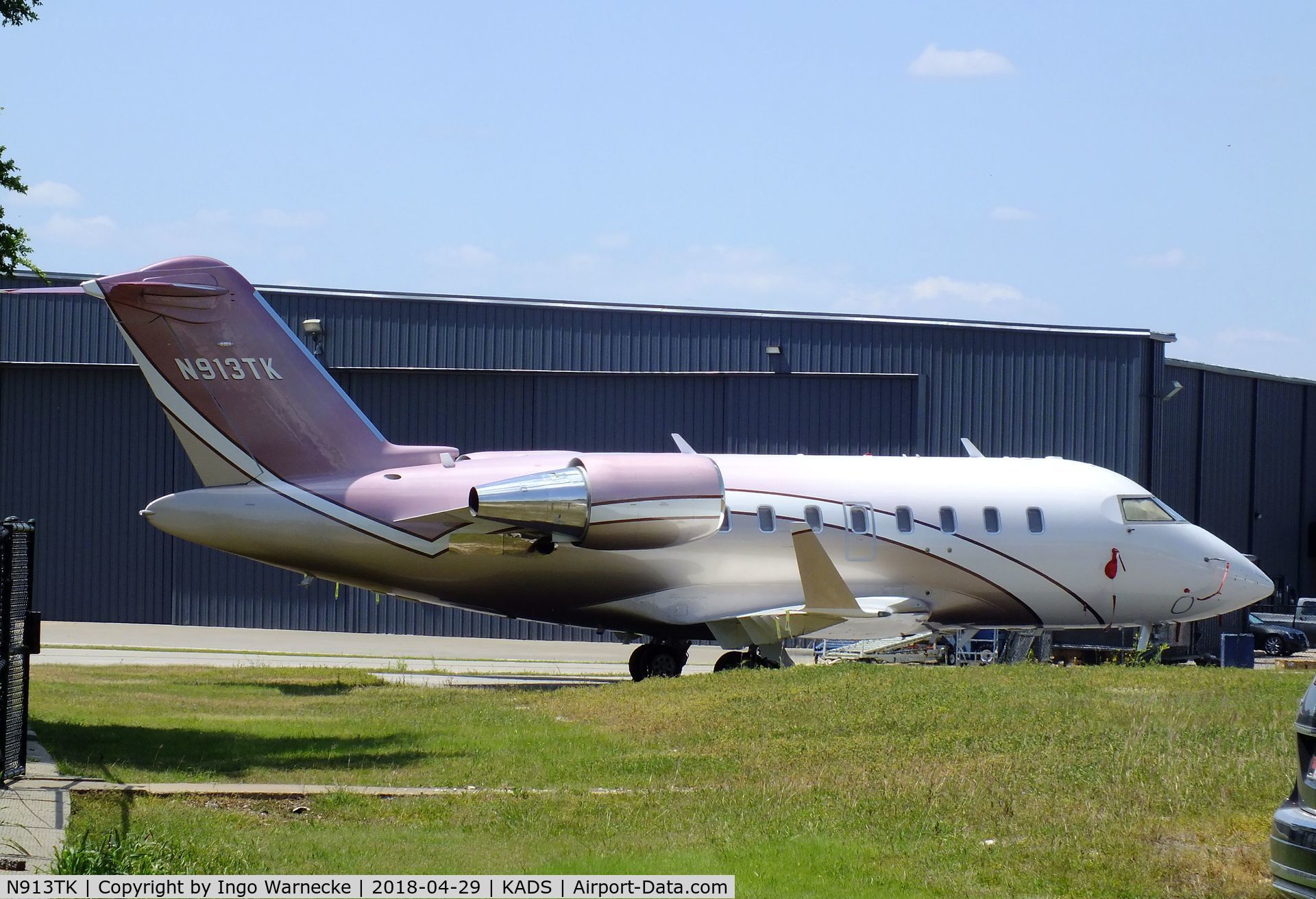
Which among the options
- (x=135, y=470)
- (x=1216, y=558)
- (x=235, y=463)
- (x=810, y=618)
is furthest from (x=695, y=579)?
(x=135, y=470)

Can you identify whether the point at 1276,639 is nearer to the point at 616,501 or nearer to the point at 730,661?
the point at 730,661

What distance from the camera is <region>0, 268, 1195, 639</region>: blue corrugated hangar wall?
29672 mm

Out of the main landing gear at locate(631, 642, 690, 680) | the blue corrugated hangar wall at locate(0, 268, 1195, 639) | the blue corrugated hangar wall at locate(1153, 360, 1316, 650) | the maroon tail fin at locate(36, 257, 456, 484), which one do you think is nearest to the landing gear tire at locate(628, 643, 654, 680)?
the main landing gear at locate(631, 642, 690, 680)

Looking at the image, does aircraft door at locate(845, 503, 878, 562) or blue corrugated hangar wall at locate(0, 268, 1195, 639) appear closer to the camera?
aircraft door at locate(845, 503, 878, 562)

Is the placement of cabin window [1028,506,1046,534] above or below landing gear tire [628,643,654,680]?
above

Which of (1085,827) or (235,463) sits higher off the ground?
(235,463)

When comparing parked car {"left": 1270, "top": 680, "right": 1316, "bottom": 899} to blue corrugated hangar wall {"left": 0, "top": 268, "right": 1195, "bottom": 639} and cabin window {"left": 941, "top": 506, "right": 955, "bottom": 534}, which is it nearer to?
cabin window {"left": 941, "top": 506, "right": 955, "bottom": 534}

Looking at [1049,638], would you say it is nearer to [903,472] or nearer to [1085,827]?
[903,472]

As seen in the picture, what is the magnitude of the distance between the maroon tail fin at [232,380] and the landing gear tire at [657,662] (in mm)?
5142

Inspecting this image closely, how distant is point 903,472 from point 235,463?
979cm

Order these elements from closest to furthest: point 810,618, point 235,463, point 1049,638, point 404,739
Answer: point 404,739 → point 235,463 → point 810,618 → point 1049,638

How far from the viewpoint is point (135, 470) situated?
3203 cm

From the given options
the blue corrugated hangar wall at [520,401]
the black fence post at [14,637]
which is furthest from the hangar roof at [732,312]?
the black fence post at [14,637]

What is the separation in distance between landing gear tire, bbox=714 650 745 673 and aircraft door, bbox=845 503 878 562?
2.30m
